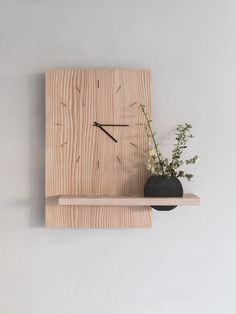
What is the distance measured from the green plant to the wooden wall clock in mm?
30

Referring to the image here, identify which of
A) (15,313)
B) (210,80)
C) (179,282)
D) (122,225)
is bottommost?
(15,313)

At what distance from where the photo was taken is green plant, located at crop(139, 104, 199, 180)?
134 centimetres

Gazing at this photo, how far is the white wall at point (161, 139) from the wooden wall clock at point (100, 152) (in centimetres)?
6

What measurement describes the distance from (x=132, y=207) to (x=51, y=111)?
0.43m

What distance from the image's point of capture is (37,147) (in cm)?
143

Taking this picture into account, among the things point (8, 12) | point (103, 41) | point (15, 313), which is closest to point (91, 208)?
point (15, 313)

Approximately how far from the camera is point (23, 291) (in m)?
1.42

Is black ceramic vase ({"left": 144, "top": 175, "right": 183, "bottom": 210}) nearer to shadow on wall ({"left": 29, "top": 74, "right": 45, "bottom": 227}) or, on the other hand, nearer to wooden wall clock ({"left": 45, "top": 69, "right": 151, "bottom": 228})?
wooden wall clock ({"left": 45, "top": 69, "right": 151, "bottom": 228})

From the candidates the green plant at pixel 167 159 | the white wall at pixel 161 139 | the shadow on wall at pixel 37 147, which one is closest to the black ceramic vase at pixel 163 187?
the green plant at pixel 167 159

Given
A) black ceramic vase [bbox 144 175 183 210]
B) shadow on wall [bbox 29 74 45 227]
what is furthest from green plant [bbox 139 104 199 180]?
shadow on wall [bbox 29 74 45 227]

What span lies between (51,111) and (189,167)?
0.52 m

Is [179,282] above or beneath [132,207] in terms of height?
beneath

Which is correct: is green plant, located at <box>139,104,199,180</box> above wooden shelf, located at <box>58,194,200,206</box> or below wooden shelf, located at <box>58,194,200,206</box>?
above

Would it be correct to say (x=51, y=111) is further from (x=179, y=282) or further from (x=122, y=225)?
(x=179, y=282)
